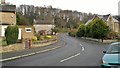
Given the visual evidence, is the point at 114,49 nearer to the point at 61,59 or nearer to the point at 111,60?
the point at 111,60

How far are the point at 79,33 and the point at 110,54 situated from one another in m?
62.1

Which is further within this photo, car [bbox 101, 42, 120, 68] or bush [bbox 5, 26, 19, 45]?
bush [bbox 5, 26, 19, 45]

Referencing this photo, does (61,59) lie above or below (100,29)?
below

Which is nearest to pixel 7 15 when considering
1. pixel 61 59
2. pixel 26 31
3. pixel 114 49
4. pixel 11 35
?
pixel 26 31

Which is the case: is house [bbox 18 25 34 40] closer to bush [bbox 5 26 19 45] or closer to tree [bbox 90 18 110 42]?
tree [bbox 90 18 110 42]

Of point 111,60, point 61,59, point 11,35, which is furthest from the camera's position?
point 11,35

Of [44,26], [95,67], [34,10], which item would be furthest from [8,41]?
[34,10]

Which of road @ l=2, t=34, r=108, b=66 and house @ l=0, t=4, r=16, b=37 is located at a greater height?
house @ l=0, t=4, r=16, b=37

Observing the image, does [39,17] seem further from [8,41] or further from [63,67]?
[63,67]

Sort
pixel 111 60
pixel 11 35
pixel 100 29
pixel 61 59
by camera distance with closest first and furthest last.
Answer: pixel 111 60 → pixel 61 59 → pixel 11 35 → pixel 100 29

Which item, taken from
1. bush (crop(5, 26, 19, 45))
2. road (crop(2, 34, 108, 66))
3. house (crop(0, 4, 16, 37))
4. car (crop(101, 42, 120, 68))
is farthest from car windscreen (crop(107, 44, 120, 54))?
house (crop(0, 4, 16, 37))

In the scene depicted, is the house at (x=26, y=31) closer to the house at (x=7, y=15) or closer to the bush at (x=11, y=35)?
the house at (x=7, y=15)

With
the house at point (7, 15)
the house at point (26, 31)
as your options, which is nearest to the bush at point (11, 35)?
the house at point (7, 15)

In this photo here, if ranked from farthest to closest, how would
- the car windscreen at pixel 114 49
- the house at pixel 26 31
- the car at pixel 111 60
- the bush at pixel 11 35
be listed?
the house at pixel 26 31
the bush at pixel 11 35
the car windscreen at pixel 114 49
the car at pixel 111 60
